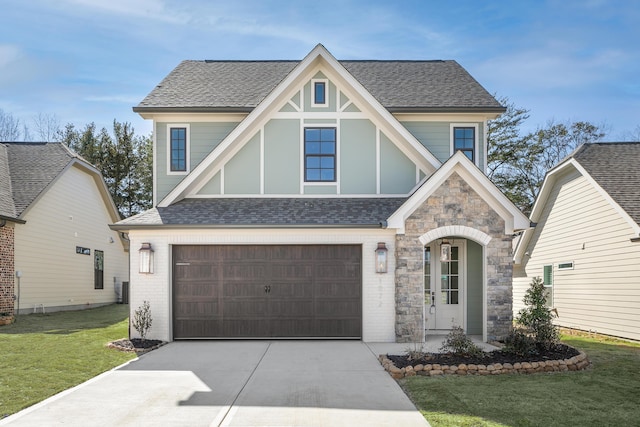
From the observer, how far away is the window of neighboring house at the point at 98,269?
79.0 ft

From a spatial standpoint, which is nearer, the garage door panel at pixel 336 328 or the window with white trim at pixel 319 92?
the garage door panel at pixel 336 328

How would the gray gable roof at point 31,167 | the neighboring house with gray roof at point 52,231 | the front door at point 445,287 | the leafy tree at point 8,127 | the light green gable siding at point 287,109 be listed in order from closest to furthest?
the front door at point 445,287, the light green gable siding at point 287,109, the neighboring house with gray roof at point 52,231, the gray gable roof at point 31,167, the leafy tree at point 8,127

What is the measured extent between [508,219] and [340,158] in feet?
14.9

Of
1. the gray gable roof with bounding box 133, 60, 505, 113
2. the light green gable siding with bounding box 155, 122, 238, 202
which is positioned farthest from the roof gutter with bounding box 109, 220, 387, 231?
the gray gable roof with bounding box 133, 60, 505, 113

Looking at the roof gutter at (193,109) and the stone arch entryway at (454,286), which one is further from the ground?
the roof gutter at (193,109)

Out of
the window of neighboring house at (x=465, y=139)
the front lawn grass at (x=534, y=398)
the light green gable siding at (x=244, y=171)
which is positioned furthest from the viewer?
the window of neighboring house at (x=465, y=139)

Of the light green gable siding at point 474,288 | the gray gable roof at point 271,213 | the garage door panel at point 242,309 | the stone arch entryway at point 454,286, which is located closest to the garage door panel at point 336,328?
the garage door panel at point 242,309

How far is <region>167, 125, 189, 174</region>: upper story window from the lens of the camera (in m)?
15.7

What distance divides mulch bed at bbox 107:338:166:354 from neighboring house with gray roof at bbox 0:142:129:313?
711 cm

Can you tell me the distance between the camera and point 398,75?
1828 cm

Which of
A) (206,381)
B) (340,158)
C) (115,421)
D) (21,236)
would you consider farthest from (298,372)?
(21,236)

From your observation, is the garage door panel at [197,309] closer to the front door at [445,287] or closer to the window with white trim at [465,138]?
the front door at [445,287]

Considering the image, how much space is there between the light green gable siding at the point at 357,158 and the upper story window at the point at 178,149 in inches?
179

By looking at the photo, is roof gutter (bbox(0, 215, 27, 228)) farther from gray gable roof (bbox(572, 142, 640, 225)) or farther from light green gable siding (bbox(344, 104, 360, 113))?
gray gable roof (bbox(572, 142, 640, 225))
